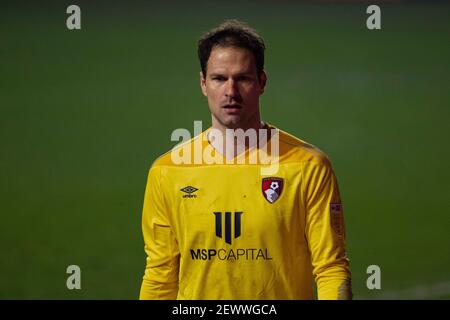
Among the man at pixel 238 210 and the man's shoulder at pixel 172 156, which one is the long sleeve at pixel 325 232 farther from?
the man's shoulder at pixel 172 156

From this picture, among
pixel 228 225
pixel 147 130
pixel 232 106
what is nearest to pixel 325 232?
pixel 228 225

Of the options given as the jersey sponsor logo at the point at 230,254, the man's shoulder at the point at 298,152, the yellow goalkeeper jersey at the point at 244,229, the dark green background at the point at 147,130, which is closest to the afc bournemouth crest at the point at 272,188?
the yellow goalkeeper jersey at the point at 244,229

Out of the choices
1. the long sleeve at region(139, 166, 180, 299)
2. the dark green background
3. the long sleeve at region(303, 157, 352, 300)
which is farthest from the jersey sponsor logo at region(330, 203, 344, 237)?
the dark green background

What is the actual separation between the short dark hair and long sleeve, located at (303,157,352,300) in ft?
1.89

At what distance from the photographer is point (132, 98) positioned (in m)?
5.32

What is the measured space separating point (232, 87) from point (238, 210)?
1.84ft

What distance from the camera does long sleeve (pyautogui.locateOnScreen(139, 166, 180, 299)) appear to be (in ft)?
12.5

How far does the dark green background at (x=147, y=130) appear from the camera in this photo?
16.7ft

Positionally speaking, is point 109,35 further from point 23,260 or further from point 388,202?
point 388,202

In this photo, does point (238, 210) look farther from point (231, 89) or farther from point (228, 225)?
point (231, 89)

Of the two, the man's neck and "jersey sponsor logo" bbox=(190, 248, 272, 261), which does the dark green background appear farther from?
"jersey sponsor logo" bbox=(190, 248, 272, 261)

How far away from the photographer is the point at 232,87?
12.5ft
